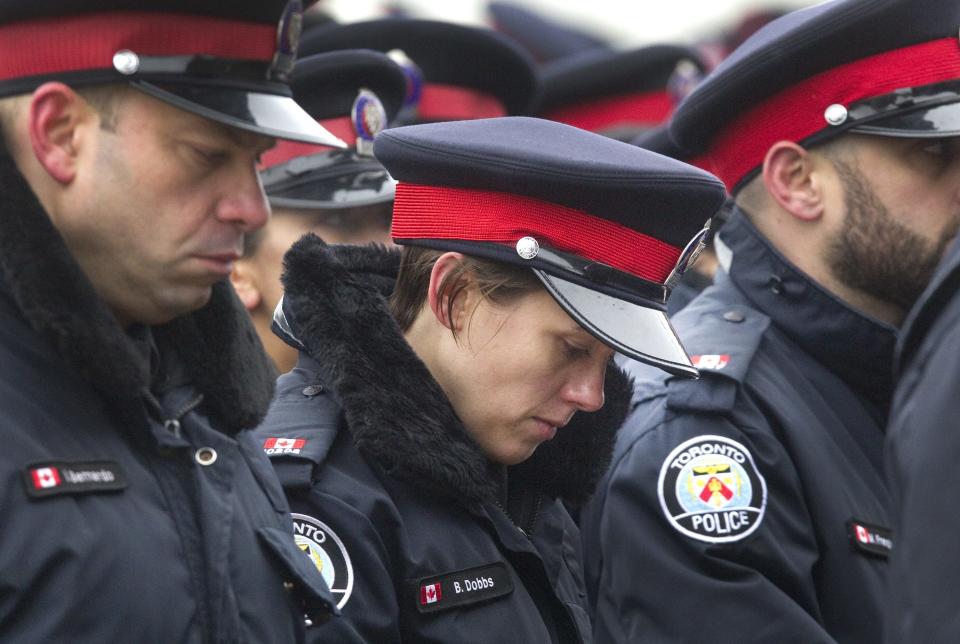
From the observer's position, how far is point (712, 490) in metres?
3.38

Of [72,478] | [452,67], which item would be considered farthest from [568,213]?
[452,67]

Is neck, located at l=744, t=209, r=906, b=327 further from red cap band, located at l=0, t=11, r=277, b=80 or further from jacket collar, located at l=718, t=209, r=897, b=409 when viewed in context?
red cap band, located at l=0, t=11, r=277, b=80

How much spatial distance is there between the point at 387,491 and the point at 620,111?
4.68m

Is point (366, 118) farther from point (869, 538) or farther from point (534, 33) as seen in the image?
point (534, 33)

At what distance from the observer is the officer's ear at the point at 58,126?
2.22 meters

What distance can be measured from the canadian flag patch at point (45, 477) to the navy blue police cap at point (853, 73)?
2.25 meters

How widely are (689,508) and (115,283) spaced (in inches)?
59.8

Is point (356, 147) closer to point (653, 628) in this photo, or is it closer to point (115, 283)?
point (653, 628)

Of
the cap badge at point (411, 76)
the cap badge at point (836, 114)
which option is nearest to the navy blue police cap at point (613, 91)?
the cap badge at point (411, 76)

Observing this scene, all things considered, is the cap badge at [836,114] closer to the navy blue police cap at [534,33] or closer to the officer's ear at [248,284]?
the officer's ear at [248,284]

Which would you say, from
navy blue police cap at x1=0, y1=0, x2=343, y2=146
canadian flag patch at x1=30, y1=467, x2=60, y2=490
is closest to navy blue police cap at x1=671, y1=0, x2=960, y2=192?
navy blue police cap at x1=0, y1=0, x2=343, y2=146

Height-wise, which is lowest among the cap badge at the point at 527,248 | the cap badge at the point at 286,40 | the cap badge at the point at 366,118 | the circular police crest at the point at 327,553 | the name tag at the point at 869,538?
the name tag at the point at 869,538

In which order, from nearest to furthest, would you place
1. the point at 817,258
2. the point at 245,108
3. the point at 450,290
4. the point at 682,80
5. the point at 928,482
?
1. the point at 928,482
2. the point at 245,108
3. the point at 450,290
4. the point at 817,258
5. the point at 682,80

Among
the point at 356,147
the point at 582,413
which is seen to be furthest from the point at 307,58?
the point at 582,413
